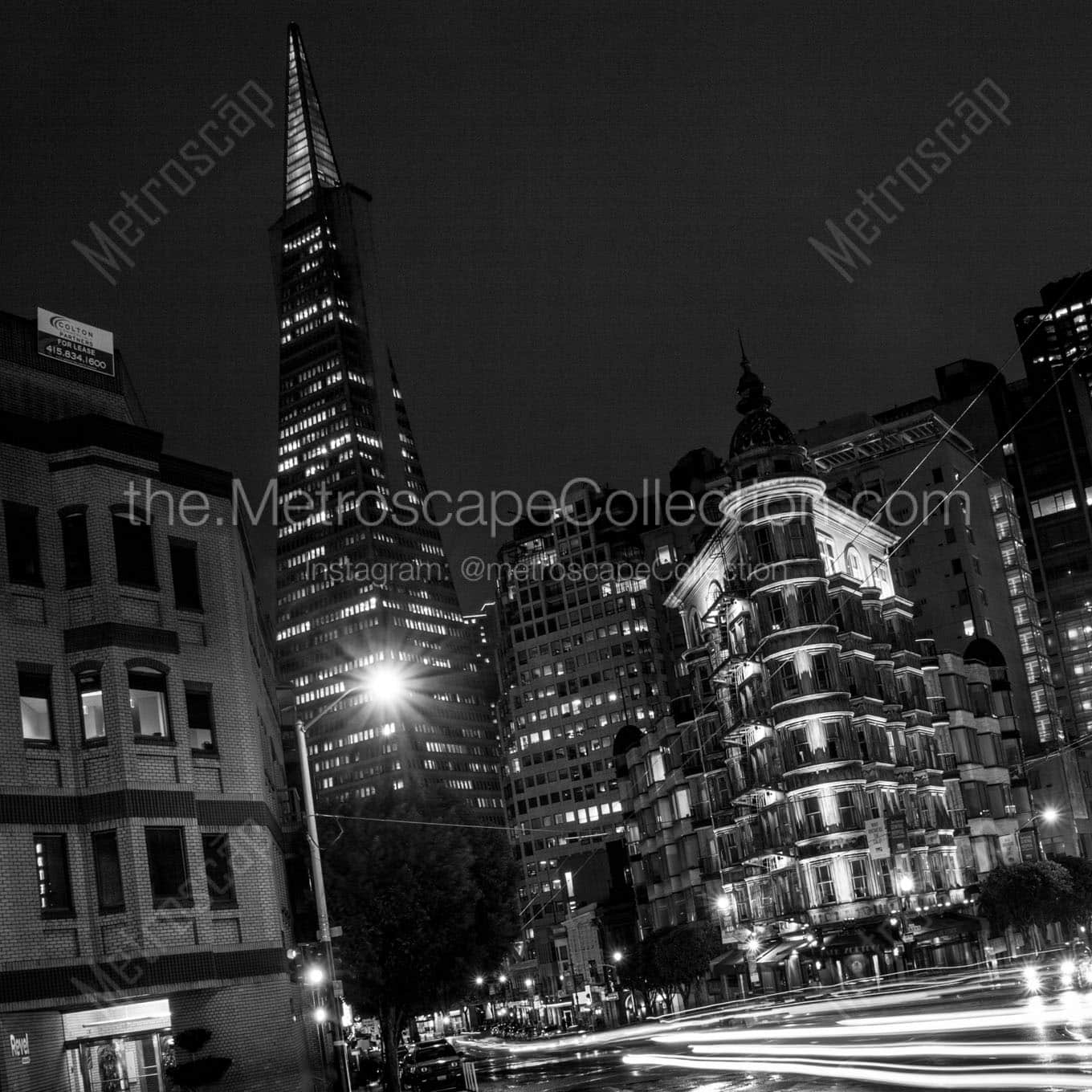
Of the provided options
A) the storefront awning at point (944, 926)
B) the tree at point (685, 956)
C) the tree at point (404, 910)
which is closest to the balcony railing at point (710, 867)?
the tree at point (685, 956)

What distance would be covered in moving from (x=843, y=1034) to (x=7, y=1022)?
17.6 metres

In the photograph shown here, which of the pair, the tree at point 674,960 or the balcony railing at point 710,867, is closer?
the tree at point 674,960

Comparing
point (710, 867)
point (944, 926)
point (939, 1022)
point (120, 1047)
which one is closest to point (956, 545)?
point (710, 867)

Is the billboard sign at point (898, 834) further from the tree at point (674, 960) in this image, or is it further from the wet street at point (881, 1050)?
the wet street at point (881, 1050)

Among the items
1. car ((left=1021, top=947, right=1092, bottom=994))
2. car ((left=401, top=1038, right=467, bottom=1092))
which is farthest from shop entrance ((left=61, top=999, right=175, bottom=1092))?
car ((left=1021, top=947, right=1092, bottom=994))

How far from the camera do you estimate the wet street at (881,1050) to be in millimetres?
20547

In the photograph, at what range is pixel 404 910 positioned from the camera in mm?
46469

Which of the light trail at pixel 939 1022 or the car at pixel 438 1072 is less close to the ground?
the light trail at pixel 939 1022

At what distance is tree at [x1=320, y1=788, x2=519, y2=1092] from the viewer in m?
46.3

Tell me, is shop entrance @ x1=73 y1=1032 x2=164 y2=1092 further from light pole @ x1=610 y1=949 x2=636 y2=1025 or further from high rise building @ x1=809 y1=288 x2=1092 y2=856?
high rise building @ x1=809 y1=288 x2=1092 y2=856

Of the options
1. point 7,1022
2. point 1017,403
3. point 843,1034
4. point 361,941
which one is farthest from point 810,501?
point 1017,403

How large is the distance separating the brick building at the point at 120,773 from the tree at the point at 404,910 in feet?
38.2

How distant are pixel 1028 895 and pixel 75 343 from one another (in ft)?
222

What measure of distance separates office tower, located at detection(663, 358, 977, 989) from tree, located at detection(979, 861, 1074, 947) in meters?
3.46
